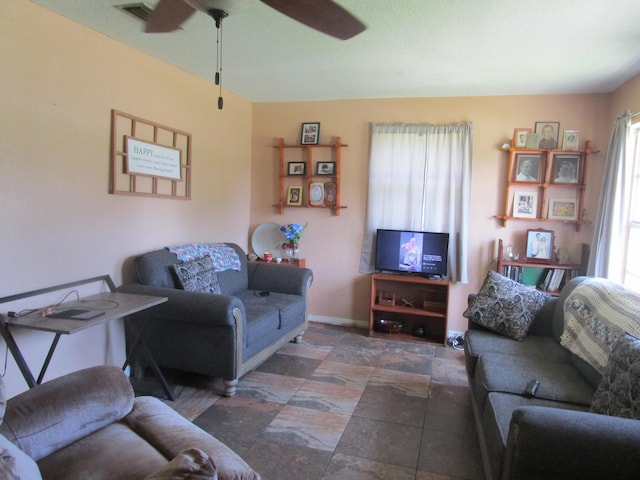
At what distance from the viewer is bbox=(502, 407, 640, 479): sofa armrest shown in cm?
132

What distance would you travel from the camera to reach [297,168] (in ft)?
15.3

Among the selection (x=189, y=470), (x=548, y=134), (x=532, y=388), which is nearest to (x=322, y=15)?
(x=189, y=470)

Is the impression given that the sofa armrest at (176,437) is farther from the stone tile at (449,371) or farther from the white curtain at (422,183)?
the white curtain at (422,183)

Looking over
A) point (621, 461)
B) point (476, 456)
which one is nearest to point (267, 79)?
point (476, 456)

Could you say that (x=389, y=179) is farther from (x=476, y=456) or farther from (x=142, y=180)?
(x=476, y=456)

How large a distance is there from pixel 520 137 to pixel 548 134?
0.81ft

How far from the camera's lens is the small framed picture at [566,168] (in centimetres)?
391

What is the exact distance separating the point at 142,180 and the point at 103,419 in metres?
2.04

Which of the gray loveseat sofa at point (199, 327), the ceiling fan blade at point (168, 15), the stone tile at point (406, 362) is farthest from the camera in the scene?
the stone tile at point (406, 362)

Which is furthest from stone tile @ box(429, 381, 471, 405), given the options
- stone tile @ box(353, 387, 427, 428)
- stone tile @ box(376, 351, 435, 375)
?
stone tile @ box(376, 351, 435, 375)

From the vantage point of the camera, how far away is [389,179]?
14.4ft

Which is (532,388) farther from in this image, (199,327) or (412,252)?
(412,252)

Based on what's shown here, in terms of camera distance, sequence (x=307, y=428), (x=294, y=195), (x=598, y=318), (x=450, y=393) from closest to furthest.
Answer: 1. (x=598, y=318)
2. (x=307, y=428)
3. (x=450, y=393)
4. (x=294, y=195)

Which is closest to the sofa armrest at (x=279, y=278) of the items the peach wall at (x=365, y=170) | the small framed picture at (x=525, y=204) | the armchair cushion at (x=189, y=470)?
the peach wall at (x=365, y=170)
